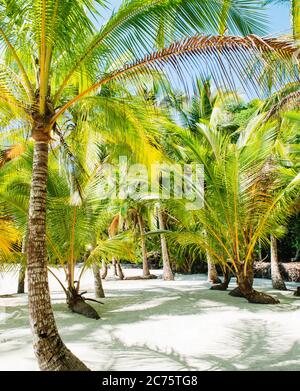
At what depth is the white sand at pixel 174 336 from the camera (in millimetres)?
3785

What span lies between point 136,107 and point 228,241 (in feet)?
13.2

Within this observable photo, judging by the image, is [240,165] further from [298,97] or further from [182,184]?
[298,97]

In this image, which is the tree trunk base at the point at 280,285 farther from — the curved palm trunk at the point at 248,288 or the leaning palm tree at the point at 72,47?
the leaning palm tree at the point at 72,47

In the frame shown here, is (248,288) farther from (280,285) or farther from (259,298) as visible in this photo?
(280,285)

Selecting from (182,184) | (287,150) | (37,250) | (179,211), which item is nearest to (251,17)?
(37,250)

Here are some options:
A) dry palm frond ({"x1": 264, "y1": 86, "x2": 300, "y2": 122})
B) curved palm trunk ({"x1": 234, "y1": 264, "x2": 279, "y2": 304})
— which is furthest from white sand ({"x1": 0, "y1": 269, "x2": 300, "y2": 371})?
dry palm frond ({"x1": 264, "y1": 86, "x2": 300, "y2": 122})

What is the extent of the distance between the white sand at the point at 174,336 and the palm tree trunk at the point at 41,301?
44 centimetres

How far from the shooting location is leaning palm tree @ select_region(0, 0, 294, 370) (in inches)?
135

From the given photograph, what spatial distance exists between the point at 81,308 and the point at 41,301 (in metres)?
3.41

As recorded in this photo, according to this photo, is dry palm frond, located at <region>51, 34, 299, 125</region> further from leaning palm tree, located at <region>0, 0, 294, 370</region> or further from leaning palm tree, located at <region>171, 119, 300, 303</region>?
leaning palm tree, located at <region>171, 119, 300, 303</region>

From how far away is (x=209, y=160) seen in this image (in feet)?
25.2

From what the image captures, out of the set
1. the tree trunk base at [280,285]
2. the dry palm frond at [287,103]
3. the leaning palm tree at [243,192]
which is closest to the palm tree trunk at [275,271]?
the tree trunk base at [280,285]

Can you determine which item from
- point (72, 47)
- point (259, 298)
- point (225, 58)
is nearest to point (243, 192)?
point (259, 298)

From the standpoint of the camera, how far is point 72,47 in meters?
4.28
